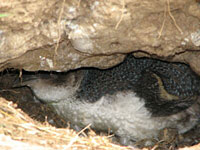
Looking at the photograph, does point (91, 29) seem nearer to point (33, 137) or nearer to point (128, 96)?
point (33, 137)

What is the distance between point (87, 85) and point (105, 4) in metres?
1.13

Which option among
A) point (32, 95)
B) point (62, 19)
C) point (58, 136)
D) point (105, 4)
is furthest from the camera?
point (32, 95)

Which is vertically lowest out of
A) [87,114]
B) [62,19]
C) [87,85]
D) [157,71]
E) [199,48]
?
[87,114]

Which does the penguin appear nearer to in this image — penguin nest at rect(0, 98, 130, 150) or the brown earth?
the brown earth

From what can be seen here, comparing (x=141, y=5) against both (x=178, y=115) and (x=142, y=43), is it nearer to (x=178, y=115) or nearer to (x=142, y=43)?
(x=142, y=43)

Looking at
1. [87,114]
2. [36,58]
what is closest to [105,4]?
[36,58]

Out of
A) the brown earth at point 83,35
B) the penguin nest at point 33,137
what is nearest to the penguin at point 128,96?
the brown earth at point 83,35

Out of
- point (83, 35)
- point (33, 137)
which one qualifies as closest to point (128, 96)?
point (83, 35)

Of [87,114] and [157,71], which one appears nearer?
[157,71]

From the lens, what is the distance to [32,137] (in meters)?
1.47

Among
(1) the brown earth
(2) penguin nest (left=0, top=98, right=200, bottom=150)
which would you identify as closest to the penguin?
(1) the brown earth

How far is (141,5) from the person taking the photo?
182 cm

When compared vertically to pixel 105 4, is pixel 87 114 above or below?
below

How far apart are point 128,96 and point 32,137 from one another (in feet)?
4.45
